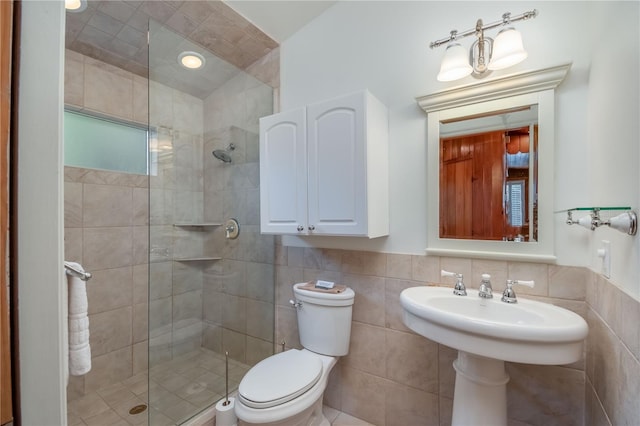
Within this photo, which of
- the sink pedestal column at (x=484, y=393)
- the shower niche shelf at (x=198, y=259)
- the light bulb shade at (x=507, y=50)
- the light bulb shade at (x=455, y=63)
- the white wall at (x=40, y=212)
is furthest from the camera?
the shower niche shelf at (x=198, y=259)

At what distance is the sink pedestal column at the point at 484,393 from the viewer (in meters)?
1.10

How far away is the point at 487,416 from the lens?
110 cm

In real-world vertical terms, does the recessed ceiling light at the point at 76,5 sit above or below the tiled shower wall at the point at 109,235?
above

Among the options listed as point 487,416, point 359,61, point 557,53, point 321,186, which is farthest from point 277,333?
point 557,53

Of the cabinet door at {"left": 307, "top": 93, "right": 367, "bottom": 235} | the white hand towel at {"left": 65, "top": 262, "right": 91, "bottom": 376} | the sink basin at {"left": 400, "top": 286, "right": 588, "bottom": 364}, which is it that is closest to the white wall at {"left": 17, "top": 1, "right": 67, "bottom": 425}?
the white hand towel at {"left": 65, "top": 262, "right": 91, "bottom": 376}

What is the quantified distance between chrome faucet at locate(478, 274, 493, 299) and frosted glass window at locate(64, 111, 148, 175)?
2.28 m

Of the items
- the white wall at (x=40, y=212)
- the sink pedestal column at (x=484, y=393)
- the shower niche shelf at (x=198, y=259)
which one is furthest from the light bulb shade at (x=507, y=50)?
the shower niche shelf at (x=198, y=259)

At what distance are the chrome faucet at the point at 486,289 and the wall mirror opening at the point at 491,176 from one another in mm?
216

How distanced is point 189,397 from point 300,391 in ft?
2.69

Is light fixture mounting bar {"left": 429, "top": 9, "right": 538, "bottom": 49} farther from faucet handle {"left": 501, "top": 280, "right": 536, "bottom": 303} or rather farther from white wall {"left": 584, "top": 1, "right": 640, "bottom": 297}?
faucet handle {"left": 501, "top": 280, "right": 536, "bottom": 303}

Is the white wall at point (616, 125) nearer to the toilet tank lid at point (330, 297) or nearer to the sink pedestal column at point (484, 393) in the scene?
the sink pedestal column at point (484, 393)

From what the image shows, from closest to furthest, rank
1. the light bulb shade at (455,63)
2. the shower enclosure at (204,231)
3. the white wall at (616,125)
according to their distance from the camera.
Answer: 1. the white wall at (616,125)
2. the light bulb shade at (455,63)
3. the shower enclosure at (204,231)

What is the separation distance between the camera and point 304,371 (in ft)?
4.67

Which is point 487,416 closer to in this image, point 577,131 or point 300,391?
point 300,391
